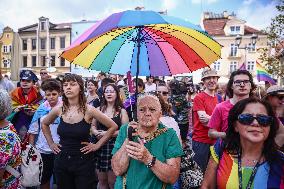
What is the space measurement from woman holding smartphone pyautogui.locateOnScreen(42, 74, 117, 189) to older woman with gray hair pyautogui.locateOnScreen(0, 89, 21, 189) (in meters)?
1.18

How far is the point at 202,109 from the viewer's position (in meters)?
5.01

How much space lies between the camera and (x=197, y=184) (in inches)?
118

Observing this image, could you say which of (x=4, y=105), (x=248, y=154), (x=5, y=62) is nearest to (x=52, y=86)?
(x=4, y=105)

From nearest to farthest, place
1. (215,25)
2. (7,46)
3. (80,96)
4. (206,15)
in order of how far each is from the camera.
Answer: (80,96), (215,25), (206,15), (7,46)

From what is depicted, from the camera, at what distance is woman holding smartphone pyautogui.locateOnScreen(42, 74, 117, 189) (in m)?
3.88

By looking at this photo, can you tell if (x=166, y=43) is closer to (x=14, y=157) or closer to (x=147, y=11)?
(x=147, y=11)

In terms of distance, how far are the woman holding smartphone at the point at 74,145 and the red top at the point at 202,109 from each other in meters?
1.70

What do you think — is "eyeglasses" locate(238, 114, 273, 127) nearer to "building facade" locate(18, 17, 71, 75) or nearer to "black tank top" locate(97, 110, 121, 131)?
"black tank top" locate(97, 110, 121, 131)

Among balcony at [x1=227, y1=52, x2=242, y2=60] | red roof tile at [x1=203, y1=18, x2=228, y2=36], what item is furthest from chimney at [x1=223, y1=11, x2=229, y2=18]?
balcony at [x1=227, y1=52, x2=242, y2=60]

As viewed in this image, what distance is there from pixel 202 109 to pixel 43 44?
58.4 meters

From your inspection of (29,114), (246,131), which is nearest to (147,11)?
(246,131)

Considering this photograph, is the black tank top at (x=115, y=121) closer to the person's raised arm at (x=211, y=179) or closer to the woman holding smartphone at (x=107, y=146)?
the woman holding smartphone at (x=107, y=146)

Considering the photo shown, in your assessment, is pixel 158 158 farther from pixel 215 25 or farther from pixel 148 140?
pixel 215 25

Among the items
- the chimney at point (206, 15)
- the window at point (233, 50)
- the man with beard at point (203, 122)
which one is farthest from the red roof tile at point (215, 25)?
the man with beard at point (203, 122)
